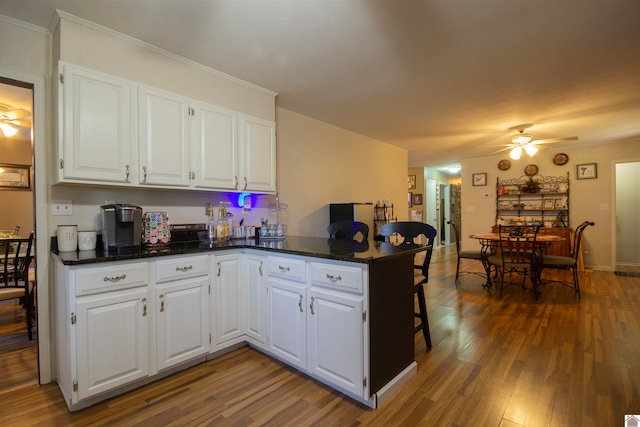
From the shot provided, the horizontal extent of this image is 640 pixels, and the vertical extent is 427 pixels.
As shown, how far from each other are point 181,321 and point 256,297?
57cm

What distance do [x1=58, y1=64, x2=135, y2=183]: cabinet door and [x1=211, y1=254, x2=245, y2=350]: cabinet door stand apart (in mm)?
974

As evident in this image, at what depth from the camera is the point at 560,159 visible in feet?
20.4

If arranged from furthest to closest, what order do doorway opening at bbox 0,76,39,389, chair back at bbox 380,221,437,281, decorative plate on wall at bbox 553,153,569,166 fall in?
decorative plate on wall at bbox 553,153,569,166
chair back at bbox 380,221,437,281
doorway opening at bbox 0,76,39,389

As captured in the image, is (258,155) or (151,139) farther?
(258,155)

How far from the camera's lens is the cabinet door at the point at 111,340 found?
1.80 metres

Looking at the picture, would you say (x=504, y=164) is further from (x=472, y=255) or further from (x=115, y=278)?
(x=115, y=278)

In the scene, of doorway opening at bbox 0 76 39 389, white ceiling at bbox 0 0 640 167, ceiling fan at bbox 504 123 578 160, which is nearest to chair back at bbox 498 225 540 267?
ceiling fan at bbox 504 123 578 160

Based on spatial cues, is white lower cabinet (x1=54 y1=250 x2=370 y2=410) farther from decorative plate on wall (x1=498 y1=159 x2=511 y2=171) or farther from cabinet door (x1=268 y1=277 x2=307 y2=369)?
decorative plate on wall (x1=498 y1=159 x2=511 y2=171)

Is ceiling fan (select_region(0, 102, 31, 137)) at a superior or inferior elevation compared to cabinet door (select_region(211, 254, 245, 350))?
superior

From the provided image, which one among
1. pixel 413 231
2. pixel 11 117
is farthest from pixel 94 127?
pixel 11 117

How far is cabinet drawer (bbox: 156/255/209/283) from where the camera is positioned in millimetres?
2100

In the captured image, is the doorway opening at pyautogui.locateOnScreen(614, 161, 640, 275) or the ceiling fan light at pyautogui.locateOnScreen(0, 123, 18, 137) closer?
the ceiling fan light at pyautogui.locateOnScreen(0, 123, 18, 137)

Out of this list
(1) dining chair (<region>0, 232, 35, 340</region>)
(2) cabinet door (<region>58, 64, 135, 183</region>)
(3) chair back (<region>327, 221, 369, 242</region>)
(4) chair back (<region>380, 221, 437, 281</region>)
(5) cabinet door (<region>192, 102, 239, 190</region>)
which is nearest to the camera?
(2) cabinet door (<region>58, 64, 135, 183</region>)

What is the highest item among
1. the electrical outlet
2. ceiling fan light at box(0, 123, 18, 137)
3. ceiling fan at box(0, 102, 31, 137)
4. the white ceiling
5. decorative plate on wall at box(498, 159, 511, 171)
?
the white ceiling
